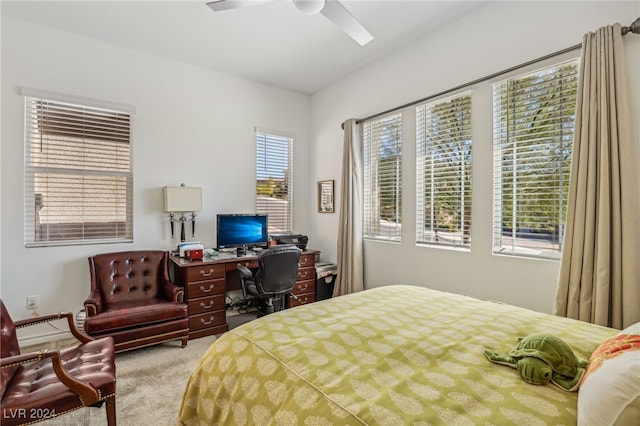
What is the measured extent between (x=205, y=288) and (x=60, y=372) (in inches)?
66.2

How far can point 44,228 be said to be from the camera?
2.94m

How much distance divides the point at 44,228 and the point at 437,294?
3601 millimetres

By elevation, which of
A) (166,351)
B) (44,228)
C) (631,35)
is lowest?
(166,351)

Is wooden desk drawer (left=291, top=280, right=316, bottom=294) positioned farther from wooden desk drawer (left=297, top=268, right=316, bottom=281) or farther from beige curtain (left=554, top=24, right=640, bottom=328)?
beige curtain (left=554, top=24, right=640, bottom=328)

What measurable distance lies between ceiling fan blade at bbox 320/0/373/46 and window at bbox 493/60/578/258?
1230 millimetres

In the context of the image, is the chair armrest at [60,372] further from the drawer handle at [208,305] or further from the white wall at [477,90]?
the white wall at [477,90]

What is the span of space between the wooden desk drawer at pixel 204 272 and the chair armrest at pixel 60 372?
60.9 inches

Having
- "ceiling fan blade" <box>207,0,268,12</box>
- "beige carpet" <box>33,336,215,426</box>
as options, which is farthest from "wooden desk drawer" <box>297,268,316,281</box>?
"ceiling fan blade" <box>207,0,268,12</box>

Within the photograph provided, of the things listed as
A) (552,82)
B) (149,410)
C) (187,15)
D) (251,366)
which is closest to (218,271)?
(149,410)

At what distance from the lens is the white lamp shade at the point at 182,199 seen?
3316 millimetres

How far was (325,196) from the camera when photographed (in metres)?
4.35

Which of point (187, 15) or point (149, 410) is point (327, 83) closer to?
point (187, 15)

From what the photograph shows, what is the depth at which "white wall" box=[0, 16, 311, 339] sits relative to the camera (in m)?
2.81
